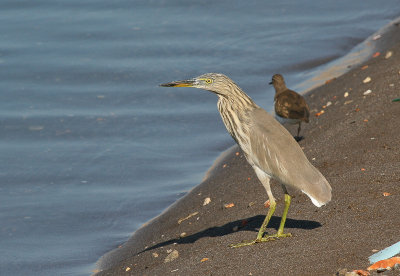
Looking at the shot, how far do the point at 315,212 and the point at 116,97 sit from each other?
6.35m

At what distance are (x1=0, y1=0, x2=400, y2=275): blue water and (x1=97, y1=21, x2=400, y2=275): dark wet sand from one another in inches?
29.2

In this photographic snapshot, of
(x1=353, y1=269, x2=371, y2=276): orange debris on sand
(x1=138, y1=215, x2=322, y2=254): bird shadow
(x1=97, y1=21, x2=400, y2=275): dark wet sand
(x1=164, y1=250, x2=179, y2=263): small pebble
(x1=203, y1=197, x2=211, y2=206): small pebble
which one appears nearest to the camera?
(x1=353, y1=269, x2=371, y2=276): orange debris on sand

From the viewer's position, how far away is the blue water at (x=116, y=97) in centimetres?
921

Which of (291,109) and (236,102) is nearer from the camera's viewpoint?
(236,102)

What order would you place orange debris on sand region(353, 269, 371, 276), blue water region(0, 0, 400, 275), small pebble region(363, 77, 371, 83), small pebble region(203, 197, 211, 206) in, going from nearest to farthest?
orange debris on sand region(353, 269, 371, 276) → small pebble region(203, 197, 211, 206) → blue water region(0, 0, 400, 275) → small pebble region(363, 77, 371, 83)

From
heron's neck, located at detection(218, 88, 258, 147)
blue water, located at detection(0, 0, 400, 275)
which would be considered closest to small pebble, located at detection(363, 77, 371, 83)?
blue water, located at detection(0, 0, 400, 275)

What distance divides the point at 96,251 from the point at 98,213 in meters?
0.86

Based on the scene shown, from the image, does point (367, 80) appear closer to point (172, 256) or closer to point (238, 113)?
point (238, 113)

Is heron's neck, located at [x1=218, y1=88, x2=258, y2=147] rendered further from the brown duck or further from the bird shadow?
the brown duck

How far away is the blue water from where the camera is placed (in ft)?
30.2

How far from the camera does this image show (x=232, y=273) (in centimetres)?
575

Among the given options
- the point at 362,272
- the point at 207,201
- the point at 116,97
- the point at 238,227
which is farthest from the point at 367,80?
the point at 362,272

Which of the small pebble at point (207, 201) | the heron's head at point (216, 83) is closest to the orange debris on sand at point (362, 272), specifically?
the heron's head at point (216, 83)

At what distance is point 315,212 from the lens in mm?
6805
